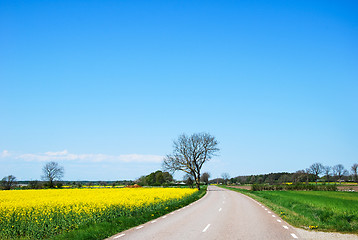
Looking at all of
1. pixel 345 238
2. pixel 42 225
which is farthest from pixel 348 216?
pixel 42 225

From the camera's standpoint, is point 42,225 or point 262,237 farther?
point 42,225

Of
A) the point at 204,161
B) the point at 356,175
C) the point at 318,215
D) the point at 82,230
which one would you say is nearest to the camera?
the point at 82,230

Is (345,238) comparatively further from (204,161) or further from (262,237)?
(204,161)

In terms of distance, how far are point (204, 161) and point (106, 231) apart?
166 feet

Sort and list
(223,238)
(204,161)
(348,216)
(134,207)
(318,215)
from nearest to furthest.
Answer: (223,238)
(348,216)
(318,215)
(134,207)
(204,161)

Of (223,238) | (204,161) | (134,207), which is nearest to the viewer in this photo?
(223,238)

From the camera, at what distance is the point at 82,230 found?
10.8 metres

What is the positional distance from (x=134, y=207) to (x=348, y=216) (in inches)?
440

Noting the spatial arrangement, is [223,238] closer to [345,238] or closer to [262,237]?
[262,237]

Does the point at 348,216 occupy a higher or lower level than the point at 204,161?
lower

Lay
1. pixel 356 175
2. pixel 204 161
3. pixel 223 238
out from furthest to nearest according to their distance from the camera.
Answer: pixel 356 175 < pixel 204 161 < pixel 223 238

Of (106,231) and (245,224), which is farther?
(245,224)

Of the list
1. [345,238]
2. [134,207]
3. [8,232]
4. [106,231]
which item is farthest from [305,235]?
[8,232]

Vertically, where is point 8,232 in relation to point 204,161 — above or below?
below
